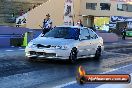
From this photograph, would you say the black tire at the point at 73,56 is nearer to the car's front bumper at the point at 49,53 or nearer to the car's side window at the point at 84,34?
the car's front bumper at the point at 49,53

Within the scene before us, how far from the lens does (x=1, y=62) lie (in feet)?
41.2

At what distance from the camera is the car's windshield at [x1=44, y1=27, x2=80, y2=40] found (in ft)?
47.3

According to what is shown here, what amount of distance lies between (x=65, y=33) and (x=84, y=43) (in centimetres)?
78

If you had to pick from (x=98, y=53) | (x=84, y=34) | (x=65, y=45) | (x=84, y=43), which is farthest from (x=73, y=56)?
(x=98, y=53)

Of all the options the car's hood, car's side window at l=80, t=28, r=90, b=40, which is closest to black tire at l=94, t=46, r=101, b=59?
car's side window at l=80, t=28, r=90, b=40

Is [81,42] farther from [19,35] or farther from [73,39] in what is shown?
[19,35]

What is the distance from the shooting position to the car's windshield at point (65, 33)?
47.3ft

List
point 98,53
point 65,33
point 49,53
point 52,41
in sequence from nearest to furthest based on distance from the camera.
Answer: point 49,53 → point 52,41 → point 65,33 → point 98,53

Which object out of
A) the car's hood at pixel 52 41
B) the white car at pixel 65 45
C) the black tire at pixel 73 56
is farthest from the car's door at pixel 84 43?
the car's hood at pixel 52 41

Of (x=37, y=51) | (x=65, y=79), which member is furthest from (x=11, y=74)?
(x=37, y=51)

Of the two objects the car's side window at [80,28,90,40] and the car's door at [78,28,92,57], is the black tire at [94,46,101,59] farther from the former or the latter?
the car's side window at [80,28,90,40]

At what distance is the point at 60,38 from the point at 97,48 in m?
2.43

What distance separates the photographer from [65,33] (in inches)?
573

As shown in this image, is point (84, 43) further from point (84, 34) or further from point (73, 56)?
point (73, 56)
